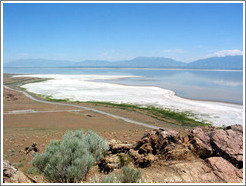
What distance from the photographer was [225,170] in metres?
7.22

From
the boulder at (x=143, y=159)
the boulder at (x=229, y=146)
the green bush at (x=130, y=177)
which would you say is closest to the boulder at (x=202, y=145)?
the boulder at (x=229, y=146)

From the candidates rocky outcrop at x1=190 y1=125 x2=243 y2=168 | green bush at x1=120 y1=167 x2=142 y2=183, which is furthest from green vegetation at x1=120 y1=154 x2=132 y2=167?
rocky outcrop at x1=190 y1=125 x2=243 y2=168

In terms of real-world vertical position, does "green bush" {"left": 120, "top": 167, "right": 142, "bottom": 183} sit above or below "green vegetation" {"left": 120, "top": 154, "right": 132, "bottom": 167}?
above

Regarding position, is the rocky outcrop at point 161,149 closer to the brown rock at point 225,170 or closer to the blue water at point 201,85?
A: the brown rock at point 225,170

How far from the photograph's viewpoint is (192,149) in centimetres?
852

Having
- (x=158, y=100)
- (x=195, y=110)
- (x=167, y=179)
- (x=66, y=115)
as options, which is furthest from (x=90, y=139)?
(x=158, y=100)

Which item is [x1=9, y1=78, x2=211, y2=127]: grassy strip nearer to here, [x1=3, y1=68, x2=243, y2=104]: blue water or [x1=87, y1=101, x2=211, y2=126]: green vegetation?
[x1=87, y1=101, x2=211, y2=126]: green vegetation

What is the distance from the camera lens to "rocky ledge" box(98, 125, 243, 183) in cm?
712

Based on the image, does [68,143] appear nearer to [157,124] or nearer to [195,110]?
[157,124]

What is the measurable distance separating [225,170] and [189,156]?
1.43 meters

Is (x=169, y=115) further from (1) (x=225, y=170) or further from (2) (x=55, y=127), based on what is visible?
(1) (x=225, y=170)

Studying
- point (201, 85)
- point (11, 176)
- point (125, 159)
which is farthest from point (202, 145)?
point (201, 85)

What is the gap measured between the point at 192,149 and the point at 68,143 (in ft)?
16.2

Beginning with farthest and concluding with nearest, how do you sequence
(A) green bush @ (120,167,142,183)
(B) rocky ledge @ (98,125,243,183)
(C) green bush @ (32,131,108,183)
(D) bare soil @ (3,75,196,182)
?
(D) bare soil @ (3,75,196,182)
(B) rocky ledge @ (98,125,243,183)
(C) green bush @ (32,131,108,183)
(A) green bush @ (120,167,142,183)
